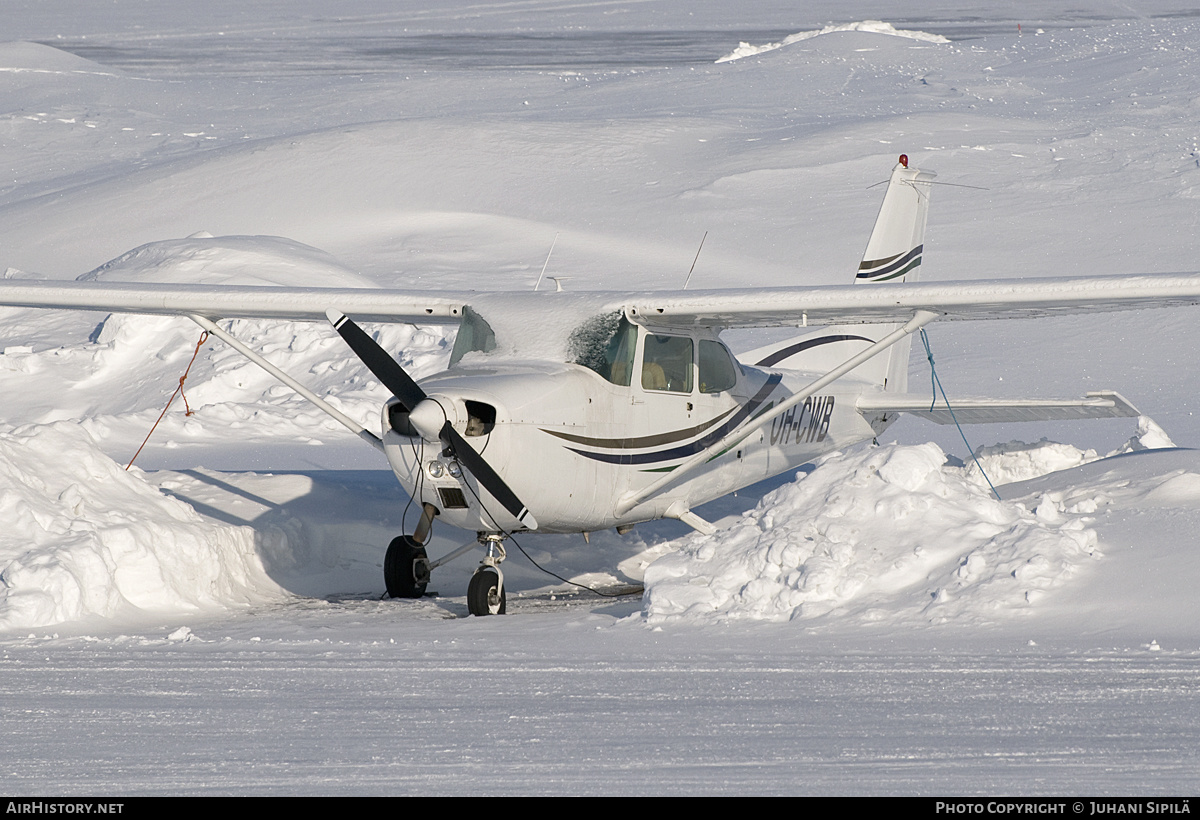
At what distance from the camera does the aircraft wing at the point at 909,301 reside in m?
8.33

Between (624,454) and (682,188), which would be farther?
(682,188)

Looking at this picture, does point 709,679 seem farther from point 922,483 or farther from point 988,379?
point 988,379

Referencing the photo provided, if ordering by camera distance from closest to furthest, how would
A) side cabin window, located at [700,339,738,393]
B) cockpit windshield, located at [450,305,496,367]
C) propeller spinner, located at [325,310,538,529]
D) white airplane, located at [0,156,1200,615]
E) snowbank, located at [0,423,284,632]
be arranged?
propeller spinner, located at [325,310,538,529], snowbank, located at [0,423,284,632], white airplane, located at [0,156,1200,615], cockpit windshield, located at [450,305,496,367], side cabin window, located at [700,339,738,393]

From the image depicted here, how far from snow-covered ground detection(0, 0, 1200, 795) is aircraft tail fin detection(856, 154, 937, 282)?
2250mm

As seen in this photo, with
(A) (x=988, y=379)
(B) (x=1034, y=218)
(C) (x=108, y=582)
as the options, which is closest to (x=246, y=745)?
(C) (x=108, y=582)

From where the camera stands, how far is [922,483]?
325 inches

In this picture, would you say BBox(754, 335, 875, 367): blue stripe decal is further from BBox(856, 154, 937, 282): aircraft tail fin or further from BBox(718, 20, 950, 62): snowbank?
BBox(718, 20, 950, 62): snowbank

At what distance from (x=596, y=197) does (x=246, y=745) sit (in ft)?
73.4

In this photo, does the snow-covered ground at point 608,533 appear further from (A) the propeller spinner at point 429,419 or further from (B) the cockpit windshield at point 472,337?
(B) the cockpit windshield at point 472,337

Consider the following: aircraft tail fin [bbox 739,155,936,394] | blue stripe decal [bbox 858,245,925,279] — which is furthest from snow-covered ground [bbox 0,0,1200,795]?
blue stripe decal [bbox 858,245,925,279]

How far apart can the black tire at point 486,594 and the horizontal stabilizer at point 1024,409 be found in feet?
14.9

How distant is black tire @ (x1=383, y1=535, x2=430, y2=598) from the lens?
933 centimetres

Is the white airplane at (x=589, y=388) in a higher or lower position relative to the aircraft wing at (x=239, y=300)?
lower

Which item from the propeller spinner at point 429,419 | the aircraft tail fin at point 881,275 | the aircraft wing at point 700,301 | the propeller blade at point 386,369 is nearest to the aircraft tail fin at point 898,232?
the aircraft tail fin at point 881,275
